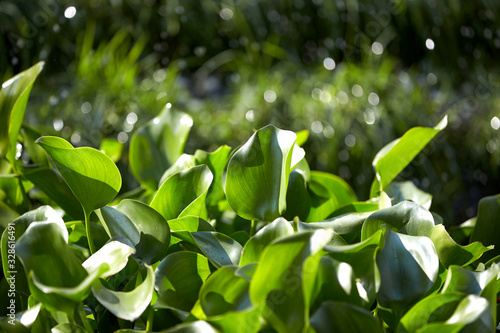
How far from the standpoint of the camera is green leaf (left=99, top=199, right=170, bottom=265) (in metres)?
0.36

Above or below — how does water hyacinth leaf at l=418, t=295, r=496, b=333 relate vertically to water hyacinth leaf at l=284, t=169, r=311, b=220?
above

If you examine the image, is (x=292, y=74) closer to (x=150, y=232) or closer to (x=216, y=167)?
(x=216, y=167)

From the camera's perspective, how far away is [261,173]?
0.38 metres

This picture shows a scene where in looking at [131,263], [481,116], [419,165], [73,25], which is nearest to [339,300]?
[131,263]

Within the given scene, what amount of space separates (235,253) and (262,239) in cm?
5

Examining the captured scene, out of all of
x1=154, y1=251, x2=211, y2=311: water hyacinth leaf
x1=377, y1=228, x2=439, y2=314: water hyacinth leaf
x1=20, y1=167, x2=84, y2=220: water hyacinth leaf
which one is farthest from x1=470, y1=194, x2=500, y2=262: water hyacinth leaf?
x1=20, y1=167, x2=84, y2=220: water hyacinth leaf

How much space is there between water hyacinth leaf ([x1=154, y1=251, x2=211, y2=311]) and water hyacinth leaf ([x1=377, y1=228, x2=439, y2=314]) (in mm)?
116

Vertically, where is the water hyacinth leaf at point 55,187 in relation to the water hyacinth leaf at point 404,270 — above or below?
below

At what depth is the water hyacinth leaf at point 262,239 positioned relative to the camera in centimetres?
32

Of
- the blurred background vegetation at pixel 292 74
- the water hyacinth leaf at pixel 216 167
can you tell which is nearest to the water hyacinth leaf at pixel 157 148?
the water hyacinth leaf at pixel 216 167

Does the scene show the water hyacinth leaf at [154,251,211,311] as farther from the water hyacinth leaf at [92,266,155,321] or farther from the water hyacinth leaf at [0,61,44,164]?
the water hyacinth leaf at [0,61,44,164]

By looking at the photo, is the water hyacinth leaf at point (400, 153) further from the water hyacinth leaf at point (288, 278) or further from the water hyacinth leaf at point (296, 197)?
the water hyacinth leaf at point (288, 278)

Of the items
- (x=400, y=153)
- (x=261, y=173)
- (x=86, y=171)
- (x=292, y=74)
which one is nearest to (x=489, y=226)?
(x=400, y=153)

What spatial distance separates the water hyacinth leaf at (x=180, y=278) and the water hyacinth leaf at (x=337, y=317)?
100 mm
